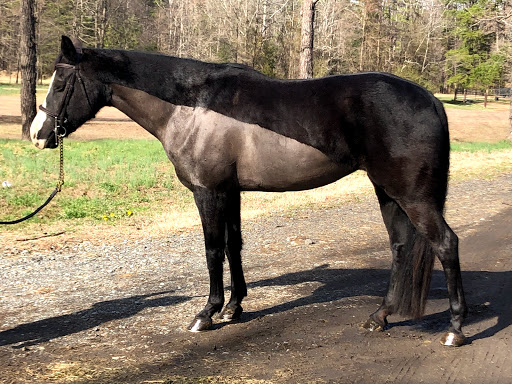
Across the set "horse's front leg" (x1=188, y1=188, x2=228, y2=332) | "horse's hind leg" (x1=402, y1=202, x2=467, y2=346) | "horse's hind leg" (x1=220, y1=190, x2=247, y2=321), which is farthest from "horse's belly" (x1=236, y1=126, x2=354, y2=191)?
"horse's hind leg" (x1=402, y1=202, x2=467, y2=346)

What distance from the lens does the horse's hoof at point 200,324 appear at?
5262 mm

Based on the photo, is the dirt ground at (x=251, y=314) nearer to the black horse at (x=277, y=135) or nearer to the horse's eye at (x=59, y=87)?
the black horse at (x=277, y=135)

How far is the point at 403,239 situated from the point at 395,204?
12.4 inches

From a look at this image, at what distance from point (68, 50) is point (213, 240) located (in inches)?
79.5

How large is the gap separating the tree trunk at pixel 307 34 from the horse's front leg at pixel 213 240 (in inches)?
537

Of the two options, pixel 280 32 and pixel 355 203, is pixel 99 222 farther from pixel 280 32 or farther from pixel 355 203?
pixel 280 32

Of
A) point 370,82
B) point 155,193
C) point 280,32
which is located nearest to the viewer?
point 370,82

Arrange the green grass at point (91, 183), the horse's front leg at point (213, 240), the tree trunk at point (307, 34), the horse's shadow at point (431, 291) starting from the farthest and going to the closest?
the tree trunk at point (307, 34) → the green grass at point (91, 183) → the horse's shadow at point (431, 291) → the horse's front leg at point (213, 240)

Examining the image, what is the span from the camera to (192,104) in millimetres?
5211

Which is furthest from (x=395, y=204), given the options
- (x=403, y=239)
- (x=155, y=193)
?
(x=155, y=193)

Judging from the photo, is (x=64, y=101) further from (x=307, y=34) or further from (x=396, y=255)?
(x=307, y=34)

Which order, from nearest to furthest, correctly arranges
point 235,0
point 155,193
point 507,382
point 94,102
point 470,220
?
point 507,382 → point 94,102 → point 470,220 → point 155,193 → point 235,0

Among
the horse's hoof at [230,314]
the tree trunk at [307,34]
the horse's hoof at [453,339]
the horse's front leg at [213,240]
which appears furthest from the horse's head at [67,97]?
the tree trunk at [307,34]

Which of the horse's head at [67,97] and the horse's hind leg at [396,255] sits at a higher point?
the horse's head at [67,97]
